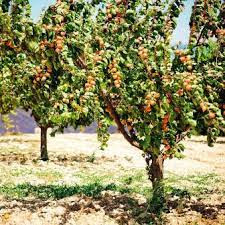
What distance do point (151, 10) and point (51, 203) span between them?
7678 millimetres

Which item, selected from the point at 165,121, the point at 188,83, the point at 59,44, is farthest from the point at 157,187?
the point at 59,44

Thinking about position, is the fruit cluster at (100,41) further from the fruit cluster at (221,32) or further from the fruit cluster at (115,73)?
the fruit cluster at (221,32)

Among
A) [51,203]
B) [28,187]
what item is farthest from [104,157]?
[51,203]

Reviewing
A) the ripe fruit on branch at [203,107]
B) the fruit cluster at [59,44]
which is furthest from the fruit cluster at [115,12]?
the ripe fruit on branch at [203,107]

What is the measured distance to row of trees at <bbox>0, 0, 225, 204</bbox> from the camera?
1057 centimetres

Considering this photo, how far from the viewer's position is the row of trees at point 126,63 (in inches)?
416

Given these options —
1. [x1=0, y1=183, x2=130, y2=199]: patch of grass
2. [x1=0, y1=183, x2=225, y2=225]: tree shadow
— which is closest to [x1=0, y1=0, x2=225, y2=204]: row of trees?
[x1=0, y1=183, x2=225, y2=225]: tree shadow

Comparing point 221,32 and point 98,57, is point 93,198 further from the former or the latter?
point 221,32

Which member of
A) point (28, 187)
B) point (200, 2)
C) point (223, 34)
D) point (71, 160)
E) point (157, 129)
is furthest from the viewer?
point (71, 160)

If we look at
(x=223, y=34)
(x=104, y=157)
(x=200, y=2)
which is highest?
(x=200, y=2)

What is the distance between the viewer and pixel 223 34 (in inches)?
494

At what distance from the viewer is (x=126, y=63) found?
1178 centimetres

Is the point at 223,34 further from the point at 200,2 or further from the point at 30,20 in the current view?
the point at 30,20

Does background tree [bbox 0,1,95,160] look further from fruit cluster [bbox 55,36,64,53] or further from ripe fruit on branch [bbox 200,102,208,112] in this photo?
ripe fruit on branch [bbox 200,102,208,112]
